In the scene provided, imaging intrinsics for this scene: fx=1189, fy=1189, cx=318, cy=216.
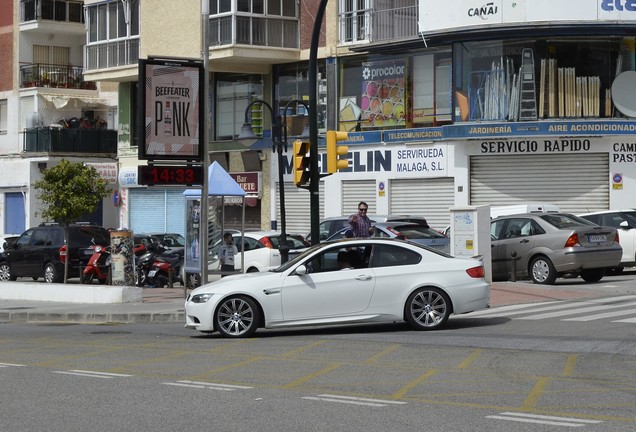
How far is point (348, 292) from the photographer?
17.2 m

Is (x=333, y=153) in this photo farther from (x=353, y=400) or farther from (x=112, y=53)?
(x=112, y=53)

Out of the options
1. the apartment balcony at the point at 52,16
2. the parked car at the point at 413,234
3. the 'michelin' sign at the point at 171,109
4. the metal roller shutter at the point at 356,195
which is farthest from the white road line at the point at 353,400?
the apartment balcony at the point at 52,16

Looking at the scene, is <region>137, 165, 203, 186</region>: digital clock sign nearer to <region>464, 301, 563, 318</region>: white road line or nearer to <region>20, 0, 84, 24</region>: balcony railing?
<region>464, 301, 563, 318</region>: white road line

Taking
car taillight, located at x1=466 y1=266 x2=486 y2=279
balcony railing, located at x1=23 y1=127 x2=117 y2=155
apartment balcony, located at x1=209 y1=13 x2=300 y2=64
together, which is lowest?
car taillight, located at x1=466 y1=266 x2=486 y2=279

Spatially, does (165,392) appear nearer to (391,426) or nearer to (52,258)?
(391,426)

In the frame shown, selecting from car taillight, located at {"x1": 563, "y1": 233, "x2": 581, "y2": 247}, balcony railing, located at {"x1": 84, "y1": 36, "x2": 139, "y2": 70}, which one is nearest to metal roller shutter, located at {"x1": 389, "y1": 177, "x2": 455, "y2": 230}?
car taillight, located at {"x1": 563, "y1": 233, "x2": 581, "y2": 247}

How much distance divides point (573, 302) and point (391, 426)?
42.3 feet

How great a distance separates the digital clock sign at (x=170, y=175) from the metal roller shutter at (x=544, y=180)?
15.8m

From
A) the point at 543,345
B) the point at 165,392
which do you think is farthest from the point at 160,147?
the point at 165,392

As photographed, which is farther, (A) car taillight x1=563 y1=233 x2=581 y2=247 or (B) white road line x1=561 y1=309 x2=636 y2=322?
(A) car taillight x1=563 y1=233 x2=581 y2=247

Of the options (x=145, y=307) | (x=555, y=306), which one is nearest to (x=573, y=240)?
(x=555, y=306)

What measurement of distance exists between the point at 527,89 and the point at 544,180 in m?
2.82

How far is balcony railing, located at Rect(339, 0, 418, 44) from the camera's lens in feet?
128

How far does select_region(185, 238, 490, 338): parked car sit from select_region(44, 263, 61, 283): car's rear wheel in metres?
17.4
